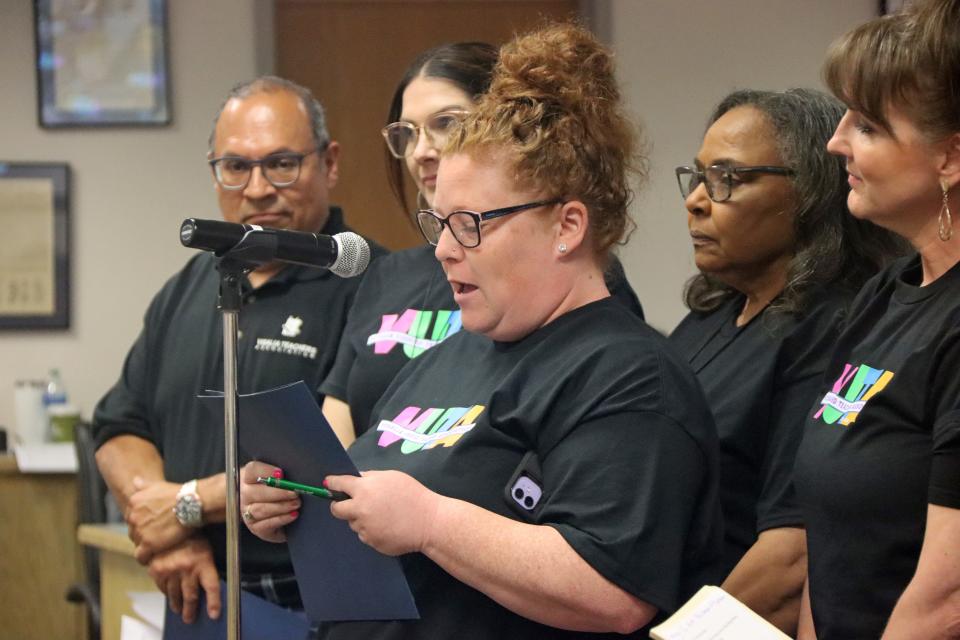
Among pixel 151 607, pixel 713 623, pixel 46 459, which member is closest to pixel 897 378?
pixel 713 623

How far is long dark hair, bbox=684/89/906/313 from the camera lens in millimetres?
1801

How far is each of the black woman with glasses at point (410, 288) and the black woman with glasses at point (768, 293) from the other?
16.3 inches

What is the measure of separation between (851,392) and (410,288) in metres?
0.81

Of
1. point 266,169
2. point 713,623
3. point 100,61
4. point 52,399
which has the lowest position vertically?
point 52,399

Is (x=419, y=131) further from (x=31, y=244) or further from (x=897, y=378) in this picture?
(x=31, y=244)

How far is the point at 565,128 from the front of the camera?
4.99 feet

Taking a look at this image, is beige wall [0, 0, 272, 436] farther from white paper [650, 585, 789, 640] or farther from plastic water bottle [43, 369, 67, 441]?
white paper [650, 585, 789, 640]

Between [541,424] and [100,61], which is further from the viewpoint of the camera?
[100,61]

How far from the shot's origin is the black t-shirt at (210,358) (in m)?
2.22

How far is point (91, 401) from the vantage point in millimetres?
4535

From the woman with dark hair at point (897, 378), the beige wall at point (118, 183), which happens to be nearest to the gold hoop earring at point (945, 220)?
the woman with dark hair at point (897, 378)

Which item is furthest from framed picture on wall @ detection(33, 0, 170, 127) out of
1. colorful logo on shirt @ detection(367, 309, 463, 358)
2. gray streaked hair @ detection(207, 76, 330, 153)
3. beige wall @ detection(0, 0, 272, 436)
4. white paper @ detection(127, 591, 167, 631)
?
colorful logo on shirt @ detection(367, 309, 463, 358)

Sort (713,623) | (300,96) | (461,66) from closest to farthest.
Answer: (713,623), (461,66), (300,96)

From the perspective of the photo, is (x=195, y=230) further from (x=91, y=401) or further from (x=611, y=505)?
(x=91, y=401)
